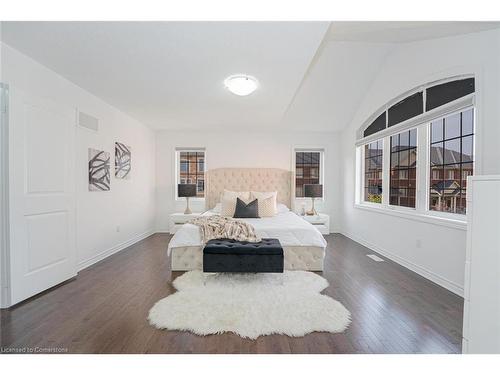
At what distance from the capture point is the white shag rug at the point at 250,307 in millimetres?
1963

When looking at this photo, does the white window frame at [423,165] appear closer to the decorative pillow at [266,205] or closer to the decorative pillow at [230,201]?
the decorative pillow at [266,205]

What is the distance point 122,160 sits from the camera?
4383mm

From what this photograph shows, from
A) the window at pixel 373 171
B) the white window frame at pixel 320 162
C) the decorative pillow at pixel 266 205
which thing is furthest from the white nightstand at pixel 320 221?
the decorative pillow at pixel 266 205

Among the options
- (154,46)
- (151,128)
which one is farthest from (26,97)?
(151,128)

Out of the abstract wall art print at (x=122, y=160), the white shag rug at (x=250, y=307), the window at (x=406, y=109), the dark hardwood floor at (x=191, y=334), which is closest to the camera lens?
the dark hardwood floor at (x=191, y=334)

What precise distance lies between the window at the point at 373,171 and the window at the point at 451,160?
1.24 meters

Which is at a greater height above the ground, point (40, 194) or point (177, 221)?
point (40, 194)

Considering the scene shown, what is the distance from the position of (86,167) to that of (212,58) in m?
2.35

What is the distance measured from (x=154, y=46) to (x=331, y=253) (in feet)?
12.4

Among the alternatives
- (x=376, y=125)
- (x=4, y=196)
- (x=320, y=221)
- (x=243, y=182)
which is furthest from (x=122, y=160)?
(x=376, y=125)

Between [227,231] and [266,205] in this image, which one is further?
[266,205]

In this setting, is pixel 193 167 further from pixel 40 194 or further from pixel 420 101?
pixel 420 101

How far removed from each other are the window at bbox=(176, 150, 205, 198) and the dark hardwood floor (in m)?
2.89

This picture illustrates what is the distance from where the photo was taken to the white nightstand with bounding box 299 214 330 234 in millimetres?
5363
